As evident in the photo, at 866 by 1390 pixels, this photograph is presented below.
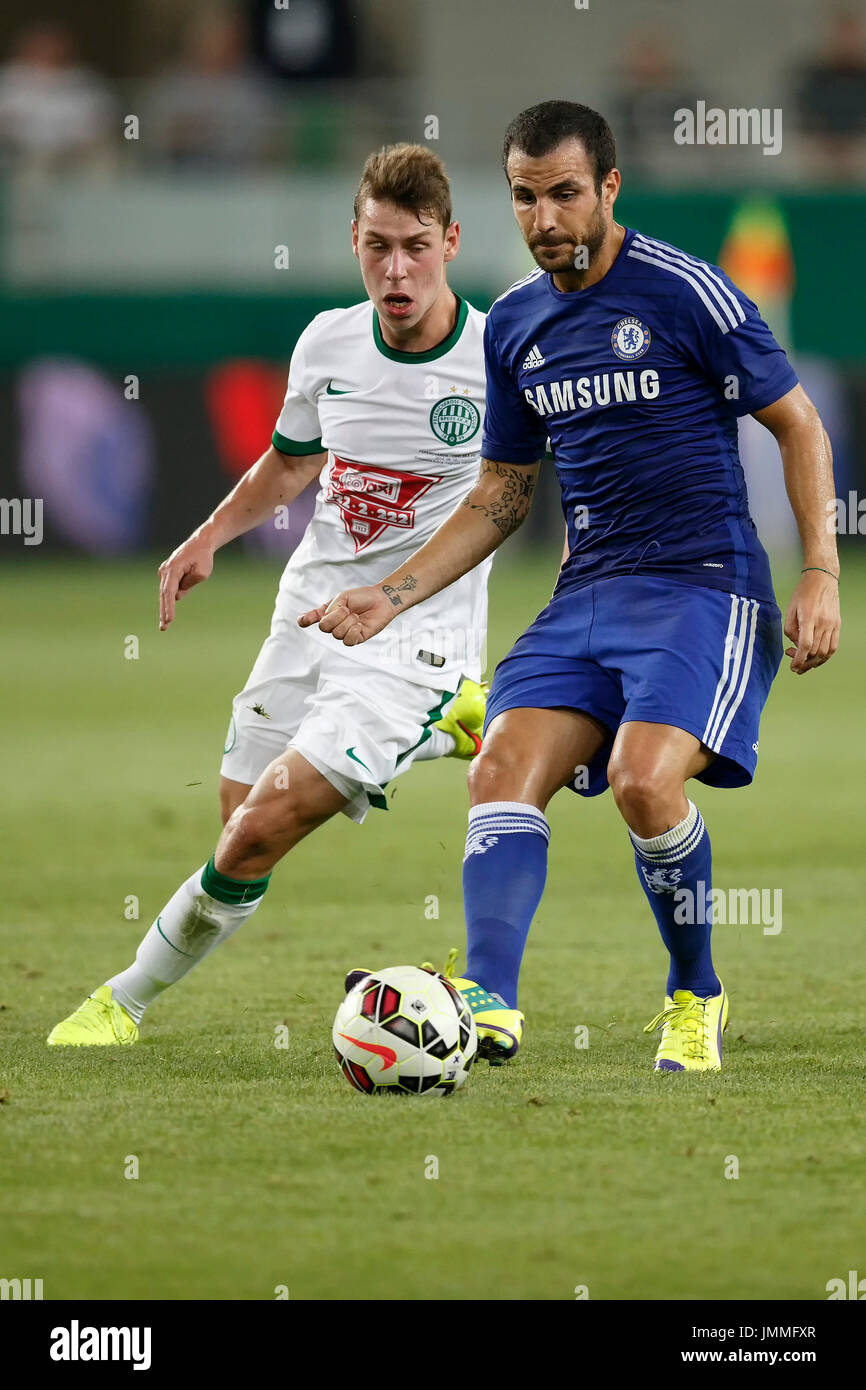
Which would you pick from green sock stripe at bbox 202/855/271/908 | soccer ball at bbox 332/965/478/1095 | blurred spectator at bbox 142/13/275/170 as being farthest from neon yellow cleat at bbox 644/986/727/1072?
blurred spectator at bbox 142/13/275/170

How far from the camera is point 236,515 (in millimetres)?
5742

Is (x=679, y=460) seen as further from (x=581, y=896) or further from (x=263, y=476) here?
(x=581, y=896)

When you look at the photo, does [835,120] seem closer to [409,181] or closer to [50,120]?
[50,120]

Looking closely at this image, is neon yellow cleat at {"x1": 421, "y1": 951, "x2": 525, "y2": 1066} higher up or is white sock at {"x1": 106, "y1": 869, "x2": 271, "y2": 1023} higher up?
white sock at {"x1": 106, "y1": 869, "x2": 271, "y2": 1023}

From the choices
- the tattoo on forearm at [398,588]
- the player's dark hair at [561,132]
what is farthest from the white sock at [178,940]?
the player's dark hair at [561,132]

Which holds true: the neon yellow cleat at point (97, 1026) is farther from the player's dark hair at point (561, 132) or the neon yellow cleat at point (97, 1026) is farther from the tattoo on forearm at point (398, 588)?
the player's dark hair at point (561, 132)

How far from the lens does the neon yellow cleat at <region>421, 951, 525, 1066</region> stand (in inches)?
189

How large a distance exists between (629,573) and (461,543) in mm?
441

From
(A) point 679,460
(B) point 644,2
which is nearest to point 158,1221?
(A) point 679,460

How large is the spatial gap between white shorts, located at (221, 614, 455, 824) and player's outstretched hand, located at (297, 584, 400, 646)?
52cm

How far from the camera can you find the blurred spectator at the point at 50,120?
70.1 ft

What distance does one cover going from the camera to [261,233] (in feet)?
69.4

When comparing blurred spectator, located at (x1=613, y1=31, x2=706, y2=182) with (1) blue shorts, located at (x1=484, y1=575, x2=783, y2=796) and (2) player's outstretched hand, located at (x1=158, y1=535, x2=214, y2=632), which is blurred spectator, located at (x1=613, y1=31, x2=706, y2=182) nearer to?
(2) player's outstretched hand, located at (x1=158, y1=535, x2=214, y2=632)

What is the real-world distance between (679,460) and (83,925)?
3.14 m
